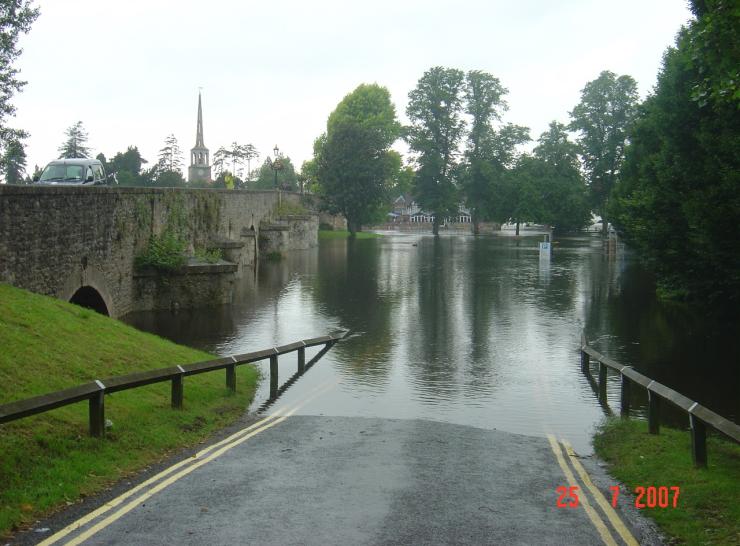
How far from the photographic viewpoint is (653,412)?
11070 mm

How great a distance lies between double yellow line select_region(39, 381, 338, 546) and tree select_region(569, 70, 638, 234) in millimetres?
73394

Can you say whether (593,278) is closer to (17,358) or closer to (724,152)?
(724,152)

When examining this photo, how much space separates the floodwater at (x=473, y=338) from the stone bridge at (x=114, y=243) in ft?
3.63

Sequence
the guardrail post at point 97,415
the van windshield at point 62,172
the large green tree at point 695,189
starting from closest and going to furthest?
the guardrail post at point 97,415 → the large green tree at point 695,189 → the van windshield at point 62,172

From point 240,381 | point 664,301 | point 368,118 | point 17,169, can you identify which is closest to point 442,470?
point 240,381

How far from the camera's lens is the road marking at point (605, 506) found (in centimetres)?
686

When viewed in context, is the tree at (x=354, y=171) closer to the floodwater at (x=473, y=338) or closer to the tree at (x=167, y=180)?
the tree at (x=167, y=180)

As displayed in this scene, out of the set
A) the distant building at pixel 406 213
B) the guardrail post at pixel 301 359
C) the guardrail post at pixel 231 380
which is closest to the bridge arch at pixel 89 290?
the guardrail post at pixel 301 359

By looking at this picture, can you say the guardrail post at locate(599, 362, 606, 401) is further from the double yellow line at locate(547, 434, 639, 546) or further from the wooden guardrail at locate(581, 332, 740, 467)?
the double yellow line at locate(547, 434, 639, 546)

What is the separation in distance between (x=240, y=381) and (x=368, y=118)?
7954 centimetres

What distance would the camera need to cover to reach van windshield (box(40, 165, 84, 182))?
27125 millimetres

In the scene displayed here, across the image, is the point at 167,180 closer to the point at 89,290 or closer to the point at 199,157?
the point at 199,157

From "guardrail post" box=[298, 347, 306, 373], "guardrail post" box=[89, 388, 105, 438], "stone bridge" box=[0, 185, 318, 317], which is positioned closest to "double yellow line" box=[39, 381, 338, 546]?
"guardrail post" box=[89, 388, 105, 438]

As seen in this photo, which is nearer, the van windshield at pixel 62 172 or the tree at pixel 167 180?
the van windshield at pixel 62 172
